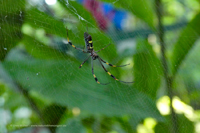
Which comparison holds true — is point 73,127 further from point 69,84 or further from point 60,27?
point 60,27

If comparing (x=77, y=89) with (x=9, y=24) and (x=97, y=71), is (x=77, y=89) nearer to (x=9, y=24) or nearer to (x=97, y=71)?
(x=97, y=71)

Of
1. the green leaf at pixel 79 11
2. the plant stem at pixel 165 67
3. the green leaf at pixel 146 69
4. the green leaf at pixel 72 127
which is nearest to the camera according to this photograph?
the plant stem at pixel 165 67

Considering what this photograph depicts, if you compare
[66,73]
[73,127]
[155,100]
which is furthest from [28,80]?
[155,100]

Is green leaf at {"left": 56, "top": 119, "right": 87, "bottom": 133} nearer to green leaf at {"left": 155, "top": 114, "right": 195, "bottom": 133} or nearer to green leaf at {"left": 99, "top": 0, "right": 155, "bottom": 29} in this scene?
green leaf at {"left": 155, "top": 114, "right": 195, "bottom": 133}

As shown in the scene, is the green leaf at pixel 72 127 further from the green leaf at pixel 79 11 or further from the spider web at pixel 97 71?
the green leaf at pixel 79 11

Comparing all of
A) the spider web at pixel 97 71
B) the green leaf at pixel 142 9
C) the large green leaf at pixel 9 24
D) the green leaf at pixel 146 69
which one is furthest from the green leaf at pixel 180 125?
the large green leaf at pixel 9 24

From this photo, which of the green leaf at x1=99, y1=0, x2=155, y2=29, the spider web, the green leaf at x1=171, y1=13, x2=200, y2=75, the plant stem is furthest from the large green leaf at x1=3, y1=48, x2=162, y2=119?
the green leaf at x1=99, y1=0, x2=155, y2=29

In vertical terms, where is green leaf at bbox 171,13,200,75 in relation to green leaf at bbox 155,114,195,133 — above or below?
above
